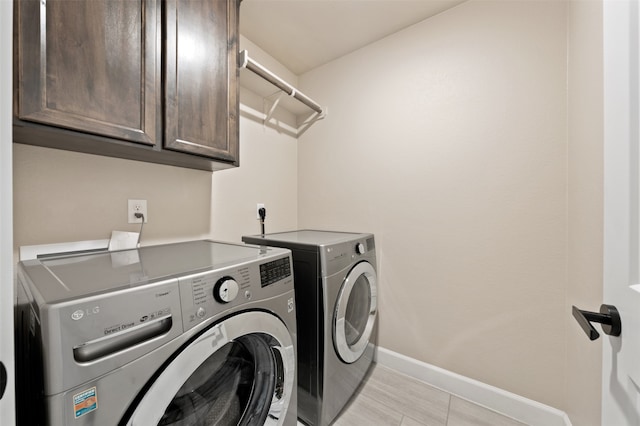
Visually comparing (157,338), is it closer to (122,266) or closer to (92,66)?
(122,266)

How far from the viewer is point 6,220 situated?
360mm

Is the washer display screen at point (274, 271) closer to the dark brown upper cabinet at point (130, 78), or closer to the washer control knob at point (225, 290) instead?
the washer control knob at point (225, 290)

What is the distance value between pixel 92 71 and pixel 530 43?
2072mm

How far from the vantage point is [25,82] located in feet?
2.34

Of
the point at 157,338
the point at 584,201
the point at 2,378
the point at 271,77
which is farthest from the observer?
the point at 271,77

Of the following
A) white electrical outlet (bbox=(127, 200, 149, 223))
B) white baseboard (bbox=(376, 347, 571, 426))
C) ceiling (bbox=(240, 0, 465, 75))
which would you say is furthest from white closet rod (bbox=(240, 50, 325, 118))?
white baseboard (bbox=(376, 347, 571, 426))

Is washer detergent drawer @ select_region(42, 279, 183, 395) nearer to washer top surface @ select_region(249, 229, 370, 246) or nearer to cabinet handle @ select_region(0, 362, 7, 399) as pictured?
cabinet handle @ select_region(0, 362, 7, 399)

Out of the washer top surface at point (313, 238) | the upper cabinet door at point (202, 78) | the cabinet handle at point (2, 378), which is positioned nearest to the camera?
the cabinet handle at point (2, 378)

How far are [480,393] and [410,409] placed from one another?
0.45 meters

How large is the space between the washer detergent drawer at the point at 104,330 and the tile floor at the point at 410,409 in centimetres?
125

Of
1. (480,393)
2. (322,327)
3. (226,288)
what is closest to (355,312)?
(322,327)

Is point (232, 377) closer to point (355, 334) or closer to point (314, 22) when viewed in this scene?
point (355, 334)

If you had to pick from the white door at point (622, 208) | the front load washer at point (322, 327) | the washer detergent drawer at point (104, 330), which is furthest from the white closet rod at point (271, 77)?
the white door at point (622, 208)

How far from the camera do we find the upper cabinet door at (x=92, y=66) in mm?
724
